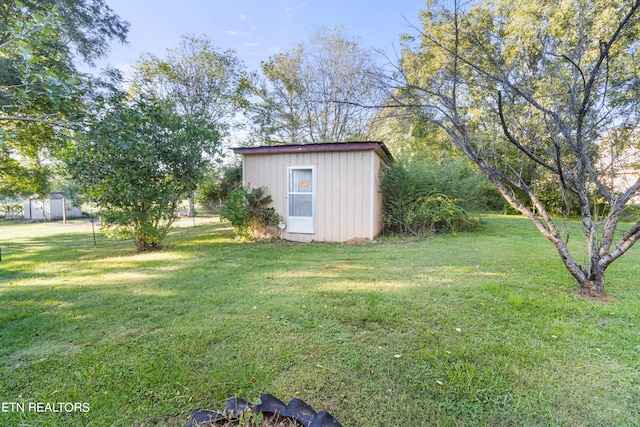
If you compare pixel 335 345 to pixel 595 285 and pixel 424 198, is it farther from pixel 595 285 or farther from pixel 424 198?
pixel 424 198

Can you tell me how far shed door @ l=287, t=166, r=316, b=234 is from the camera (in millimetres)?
6797

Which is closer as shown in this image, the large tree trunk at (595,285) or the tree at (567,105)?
the tree at (567,105)

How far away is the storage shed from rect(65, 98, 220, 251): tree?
1482mm

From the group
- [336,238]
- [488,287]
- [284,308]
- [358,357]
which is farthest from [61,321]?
[336,238]

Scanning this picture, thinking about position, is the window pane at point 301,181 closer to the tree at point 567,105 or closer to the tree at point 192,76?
the tree at point 567,105

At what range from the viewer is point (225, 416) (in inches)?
45.1

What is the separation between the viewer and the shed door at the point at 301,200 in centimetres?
680

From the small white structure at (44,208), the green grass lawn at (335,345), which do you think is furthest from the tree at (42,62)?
the small white structure at (44,208)

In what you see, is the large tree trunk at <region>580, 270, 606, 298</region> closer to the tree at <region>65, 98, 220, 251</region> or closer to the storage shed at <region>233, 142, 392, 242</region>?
the storage shed at <region>233, 142, 392, 242</region>

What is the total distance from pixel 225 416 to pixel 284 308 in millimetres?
1536

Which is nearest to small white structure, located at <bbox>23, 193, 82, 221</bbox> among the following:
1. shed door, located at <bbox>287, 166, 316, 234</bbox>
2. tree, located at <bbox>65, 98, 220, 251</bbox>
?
tree, located at <bbox>65, 98, 220, 251</bbox>

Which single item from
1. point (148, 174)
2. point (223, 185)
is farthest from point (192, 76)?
point (148, 174)

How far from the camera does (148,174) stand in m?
5.41

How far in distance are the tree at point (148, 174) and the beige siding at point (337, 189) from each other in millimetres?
1642
